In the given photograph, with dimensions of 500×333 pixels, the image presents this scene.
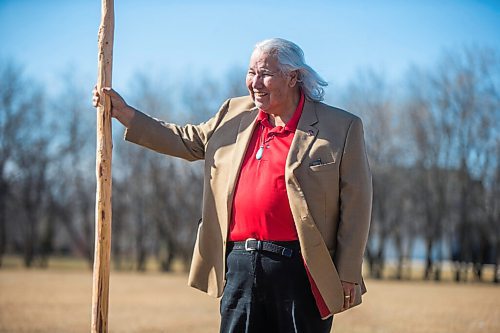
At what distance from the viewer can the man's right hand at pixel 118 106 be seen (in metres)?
4.02

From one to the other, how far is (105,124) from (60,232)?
161 ft

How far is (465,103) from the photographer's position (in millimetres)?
33562

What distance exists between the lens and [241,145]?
3801 mm

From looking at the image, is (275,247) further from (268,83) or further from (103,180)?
(103,180)

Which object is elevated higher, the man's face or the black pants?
Answer: the man's face

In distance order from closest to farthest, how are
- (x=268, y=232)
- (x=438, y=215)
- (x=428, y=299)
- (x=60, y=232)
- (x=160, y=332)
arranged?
(x=268, y=232), (x=160, y=332), (x=428, y=299), (x=438, y=215), (x=60, y=232)

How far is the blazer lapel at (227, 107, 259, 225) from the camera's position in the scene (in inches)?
146

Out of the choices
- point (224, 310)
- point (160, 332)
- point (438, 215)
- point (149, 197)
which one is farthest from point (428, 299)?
point (149, 197)

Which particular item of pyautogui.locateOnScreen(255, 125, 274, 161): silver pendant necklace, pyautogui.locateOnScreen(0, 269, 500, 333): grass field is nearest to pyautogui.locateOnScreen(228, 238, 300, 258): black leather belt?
pyautogui.locateOnScreen(255, 125, 274, 161): silver pendant necklace

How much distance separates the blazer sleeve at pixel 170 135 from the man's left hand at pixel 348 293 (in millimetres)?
1059

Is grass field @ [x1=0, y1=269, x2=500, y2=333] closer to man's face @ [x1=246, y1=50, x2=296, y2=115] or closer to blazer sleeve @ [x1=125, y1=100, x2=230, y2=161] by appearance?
blazer sleeve @ [x1=125, y1=100, x2=230, y2=161]

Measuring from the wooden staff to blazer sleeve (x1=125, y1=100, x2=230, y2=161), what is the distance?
0.15 meters

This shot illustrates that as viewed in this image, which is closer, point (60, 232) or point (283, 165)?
point (283, 165)

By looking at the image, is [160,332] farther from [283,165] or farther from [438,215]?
[438,215]
